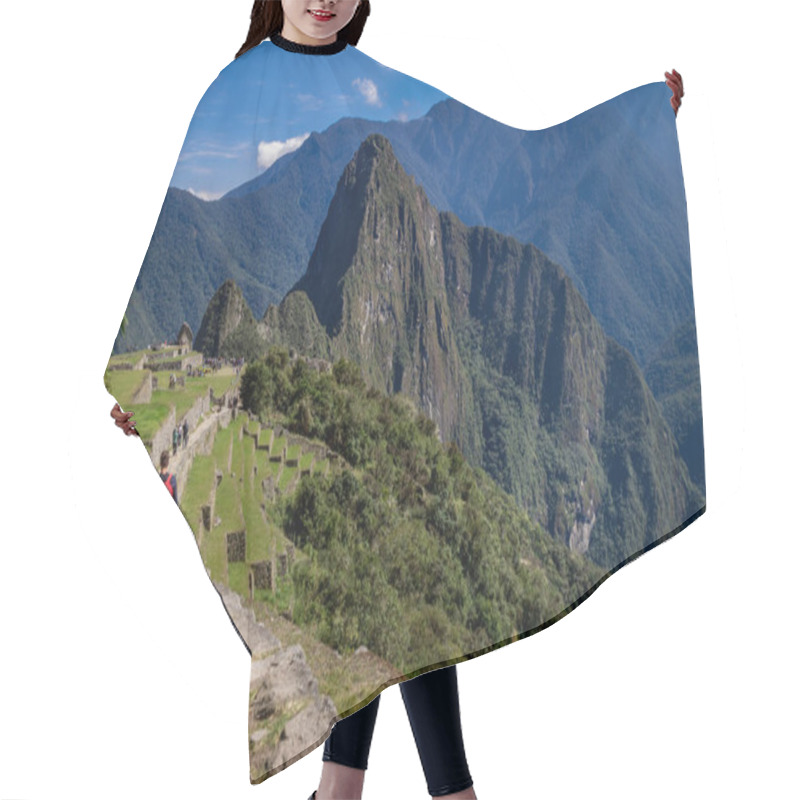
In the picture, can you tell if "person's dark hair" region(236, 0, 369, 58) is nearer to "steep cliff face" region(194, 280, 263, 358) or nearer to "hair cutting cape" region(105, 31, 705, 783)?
"hair cutting cape" region(105, 31, 705, 783)

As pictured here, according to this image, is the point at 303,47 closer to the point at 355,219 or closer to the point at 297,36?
the point at 297,36

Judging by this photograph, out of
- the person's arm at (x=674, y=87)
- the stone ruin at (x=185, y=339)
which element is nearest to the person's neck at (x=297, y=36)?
the stone ruin at (x=185, y=339)

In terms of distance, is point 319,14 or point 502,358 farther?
point 502,358

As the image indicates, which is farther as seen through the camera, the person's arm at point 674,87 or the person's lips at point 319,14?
the person's arm at point 674,87

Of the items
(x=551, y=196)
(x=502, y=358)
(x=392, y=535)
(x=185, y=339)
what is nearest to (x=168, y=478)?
(x=185, y=339)

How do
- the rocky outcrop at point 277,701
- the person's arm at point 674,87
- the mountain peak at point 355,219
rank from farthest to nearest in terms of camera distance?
the person's arm at point 674,87, the mountain peak at point 355,219, the rocky outcrop at point 277,701

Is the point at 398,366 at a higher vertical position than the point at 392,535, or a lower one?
higher

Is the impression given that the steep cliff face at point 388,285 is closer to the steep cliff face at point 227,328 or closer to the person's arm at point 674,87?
the steep cliff face at point 227,328

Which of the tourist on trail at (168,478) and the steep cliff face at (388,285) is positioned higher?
the steep cliff face at (388,285)
